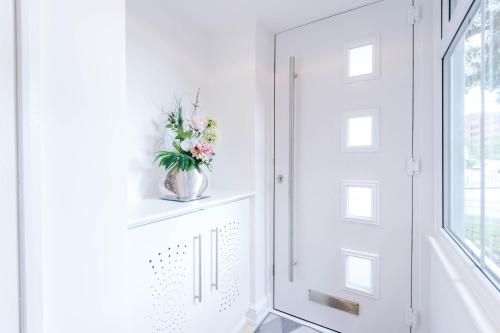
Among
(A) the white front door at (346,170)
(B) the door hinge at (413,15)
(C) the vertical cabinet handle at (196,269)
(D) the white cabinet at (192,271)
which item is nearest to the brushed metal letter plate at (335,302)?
(A) the white front door at (346,170)

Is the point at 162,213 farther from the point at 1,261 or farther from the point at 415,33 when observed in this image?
the point at 415,33

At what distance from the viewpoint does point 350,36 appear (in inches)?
63.7

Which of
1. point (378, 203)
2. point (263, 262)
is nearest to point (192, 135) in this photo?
point (263, 262)

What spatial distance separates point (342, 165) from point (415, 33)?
0.91m

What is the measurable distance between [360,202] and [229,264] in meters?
0.98

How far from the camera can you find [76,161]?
74 cm

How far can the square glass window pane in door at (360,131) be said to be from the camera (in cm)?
154

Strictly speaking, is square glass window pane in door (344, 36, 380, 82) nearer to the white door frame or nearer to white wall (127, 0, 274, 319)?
white wall (127, 0, 274, 319)

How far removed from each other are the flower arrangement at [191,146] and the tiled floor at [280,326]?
4.21 ft

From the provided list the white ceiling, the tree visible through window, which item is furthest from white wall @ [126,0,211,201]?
the tree visible through window

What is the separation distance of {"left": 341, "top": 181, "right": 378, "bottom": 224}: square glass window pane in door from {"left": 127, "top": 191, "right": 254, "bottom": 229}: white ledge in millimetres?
785

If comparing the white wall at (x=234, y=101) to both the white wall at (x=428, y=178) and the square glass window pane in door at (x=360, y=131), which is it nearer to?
the square glass window pane in door at (x=360, y=131)

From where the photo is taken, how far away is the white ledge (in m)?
0.99

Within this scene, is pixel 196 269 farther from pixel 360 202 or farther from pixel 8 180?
pixel 360 202
